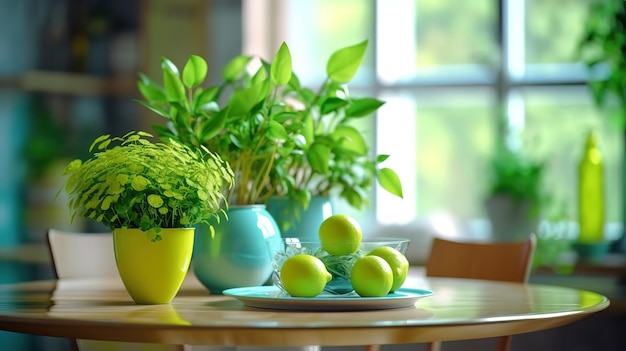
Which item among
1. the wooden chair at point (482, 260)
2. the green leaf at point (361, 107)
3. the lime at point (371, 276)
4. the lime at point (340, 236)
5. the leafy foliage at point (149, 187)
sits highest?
the green leaf at point (361, 107)

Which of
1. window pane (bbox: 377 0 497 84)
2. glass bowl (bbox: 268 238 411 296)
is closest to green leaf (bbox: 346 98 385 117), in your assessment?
glass bowl (bbox: 268 238 411 296)

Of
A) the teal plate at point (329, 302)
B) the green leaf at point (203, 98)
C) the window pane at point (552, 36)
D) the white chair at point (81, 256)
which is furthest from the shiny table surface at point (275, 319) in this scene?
the window pane at point (552, 36)

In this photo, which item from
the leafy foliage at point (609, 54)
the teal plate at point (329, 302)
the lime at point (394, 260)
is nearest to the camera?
the teal plate at point (329, 302)

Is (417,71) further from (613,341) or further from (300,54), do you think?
(613,341)

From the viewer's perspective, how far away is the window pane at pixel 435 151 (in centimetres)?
406

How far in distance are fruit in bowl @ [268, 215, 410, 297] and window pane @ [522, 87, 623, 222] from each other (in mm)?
2405

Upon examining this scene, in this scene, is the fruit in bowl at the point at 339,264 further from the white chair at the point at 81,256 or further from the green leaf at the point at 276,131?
the white chair at the point at 81,256

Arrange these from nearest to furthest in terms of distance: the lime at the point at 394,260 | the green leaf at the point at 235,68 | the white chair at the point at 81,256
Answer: the lime at the point at 394,260 → the green leaf at the point at 235,68 → the white chair at the point at 81,256

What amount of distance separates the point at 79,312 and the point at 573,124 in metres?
2.88

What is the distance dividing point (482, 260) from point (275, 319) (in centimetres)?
120

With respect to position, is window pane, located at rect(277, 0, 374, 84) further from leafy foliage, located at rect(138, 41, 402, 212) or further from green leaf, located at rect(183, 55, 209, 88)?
green leaf, located at rect(183, 55, 209, 88)

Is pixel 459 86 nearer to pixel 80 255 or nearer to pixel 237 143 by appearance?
pixel 80 255

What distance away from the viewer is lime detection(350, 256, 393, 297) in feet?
4.95

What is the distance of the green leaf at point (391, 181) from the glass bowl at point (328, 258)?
27cm
